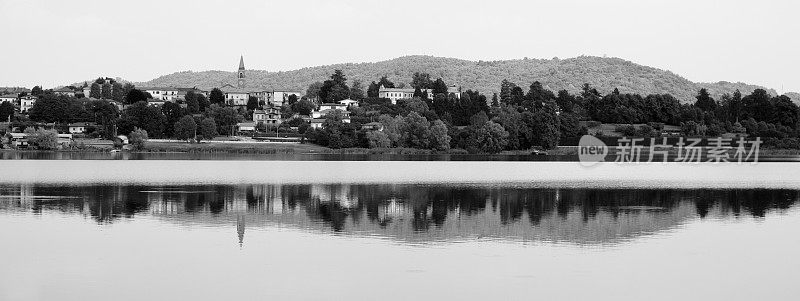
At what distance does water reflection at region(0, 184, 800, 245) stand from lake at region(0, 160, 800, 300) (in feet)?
0.22

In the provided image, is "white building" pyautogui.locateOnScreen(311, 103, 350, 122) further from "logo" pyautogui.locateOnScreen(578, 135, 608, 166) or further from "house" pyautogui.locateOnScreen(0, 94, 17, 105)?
"house" pyautogui.locateOnScreen(0, 94, 17, 105)

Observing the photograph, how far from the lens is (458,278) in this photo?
59.1ft

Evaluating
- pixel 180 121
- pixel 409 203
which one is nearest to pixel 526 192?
pixel 409 203

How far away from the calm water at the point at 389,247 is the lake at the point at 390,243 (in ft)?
0.17

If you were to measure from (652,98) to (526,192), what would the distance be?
305 feet

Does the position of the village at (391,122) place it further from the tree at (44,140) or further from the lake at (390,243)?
the lake at (390,243)

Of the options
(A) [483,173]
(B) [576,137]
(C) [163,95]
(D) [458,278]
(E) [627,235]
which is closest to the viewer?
(D) [458,278]

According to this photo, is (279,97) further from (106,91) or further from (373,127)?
(373,127)

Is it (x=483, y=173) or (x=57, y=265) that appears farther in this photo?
(x=483, y=173)

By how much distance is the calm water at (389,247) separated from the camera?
17.1 metres

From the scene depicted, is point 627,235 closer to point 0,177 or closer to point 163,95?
point 0,177

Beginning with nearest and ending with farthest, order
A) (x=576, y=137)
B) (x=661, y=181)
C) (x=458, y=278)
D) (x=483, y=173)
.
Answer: (x=458, y=278)
(x=661, y=181)
(x=483, y=173)
(x=576, y=137)

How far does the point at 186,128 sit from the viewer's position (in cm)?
10350

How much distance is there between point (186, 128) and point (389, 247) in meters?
84.5
